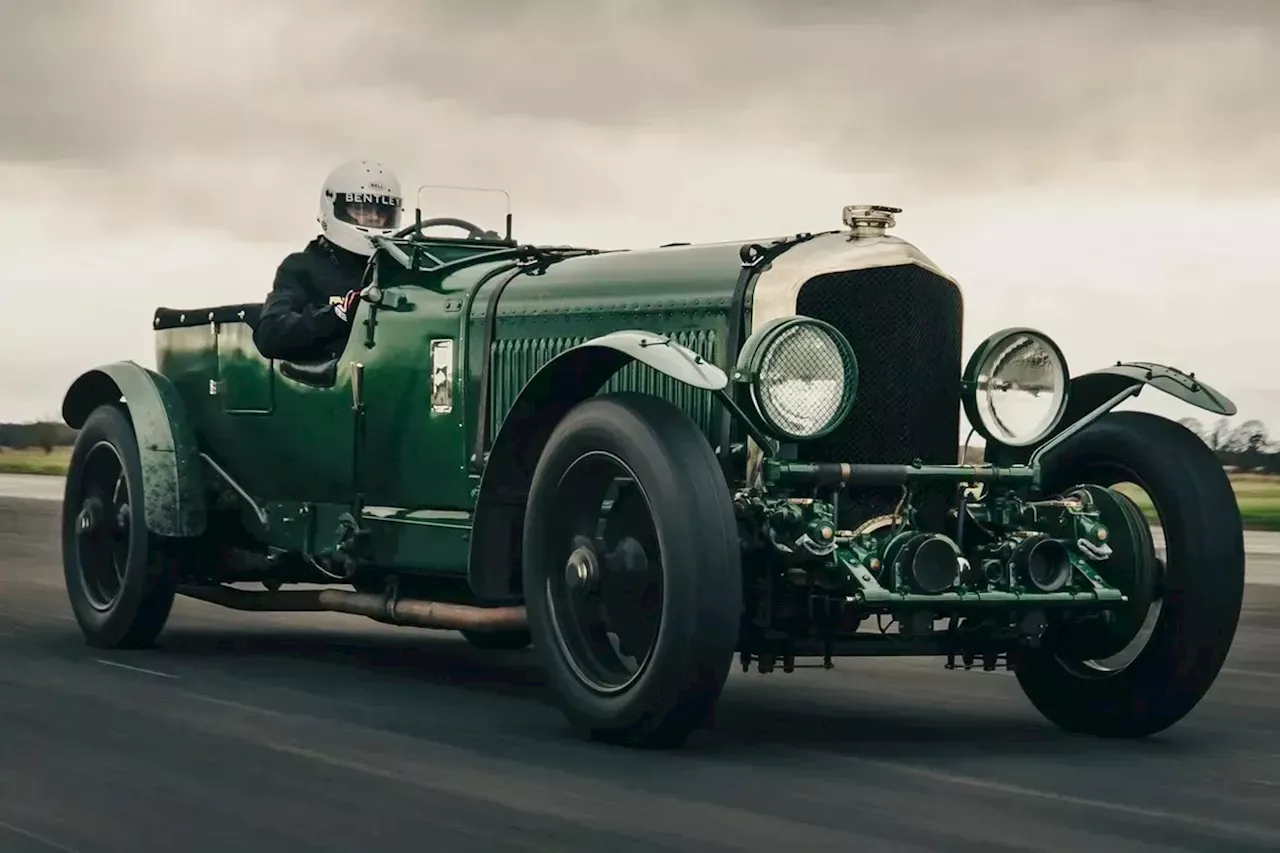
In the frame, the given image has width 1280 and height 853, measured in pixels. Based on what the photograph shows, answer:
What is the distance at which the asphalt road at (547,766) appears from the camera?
19.0ft

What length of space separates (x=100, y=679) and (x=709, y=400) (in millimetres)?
2944

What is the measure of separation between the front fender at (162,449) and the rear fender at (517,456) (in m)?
2.30

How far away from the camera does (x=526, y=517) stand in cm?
766

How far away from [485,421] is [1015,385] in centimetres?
216

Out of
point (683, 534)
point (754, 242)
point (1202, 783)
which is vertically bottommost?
point (1202, 783)

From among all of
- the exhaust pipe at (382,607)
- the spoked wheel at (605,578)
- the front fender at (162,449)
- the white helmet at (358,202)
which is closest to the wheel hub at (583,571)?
the spoked wheel at (605,578)

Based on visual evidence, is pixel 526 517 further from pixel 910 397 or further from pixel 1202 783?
pixel 1202 783

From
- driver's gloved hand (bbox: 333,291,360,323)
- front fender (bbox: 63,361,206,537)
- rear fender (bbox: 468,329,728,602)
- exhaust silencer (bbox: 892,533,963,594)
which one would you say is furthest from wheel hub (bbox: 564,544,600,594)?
front fender (bbox: 63,361,206,537)

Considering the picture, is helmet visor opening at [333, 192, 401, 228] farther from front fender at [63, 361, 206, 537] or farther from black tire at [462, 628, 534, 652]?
black tire at [462, 628, 534, 652]

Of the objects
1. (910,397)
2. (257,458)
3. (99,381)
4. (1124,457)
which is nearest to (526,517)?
(910,397)

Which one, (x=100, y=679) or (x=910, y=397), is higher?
(x=910, y=397)

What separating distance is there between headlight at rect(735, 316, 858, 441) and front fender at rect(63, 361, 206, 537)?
12.2 feet

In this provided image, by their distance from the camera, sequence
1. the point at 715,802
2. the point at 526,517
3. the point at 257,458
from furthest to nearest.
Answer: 1. the point at 257,458
2. the point at 526,517
3. the point at 715,802

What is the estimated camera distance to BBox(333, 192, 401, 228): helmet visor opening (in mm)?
10227
